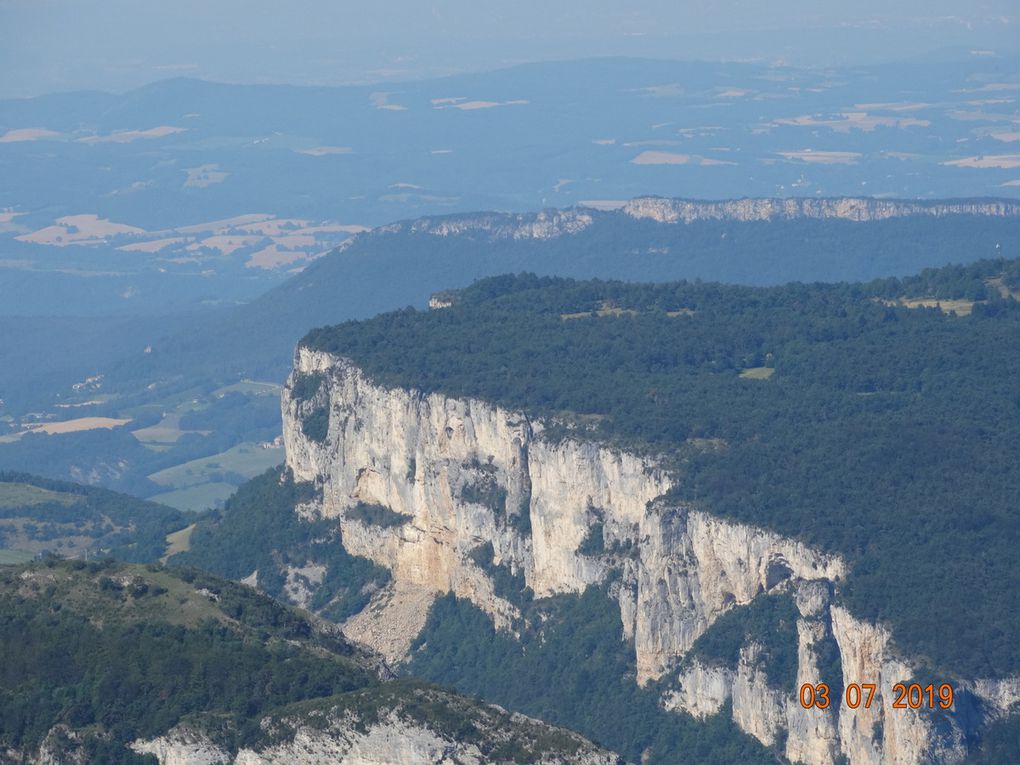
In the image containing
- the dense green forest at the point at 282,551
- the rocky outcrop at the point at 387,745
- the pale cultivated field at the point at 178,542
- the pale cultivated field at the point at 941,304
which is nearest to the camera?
the rocky outcrop at the point at 387,745

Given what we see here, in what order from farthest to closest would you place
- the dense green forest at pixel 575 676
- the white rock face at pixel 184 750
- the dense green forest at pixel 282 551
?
1. the dense green forest at pixel 282 551
2. the dense green forest at pixel 575 676
3. the white rock face at pixel 184 750

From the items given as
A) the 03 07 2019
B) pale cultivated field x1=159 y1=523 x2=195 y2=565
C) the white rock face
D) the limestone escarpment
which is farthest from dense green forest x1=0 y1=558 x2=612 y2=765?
pale cultivated field x1=159 y1=523 x2=195 y2=565

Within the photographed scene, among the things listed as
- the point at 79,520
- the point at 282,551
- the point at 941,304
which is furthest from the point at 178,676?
the point at 79,520

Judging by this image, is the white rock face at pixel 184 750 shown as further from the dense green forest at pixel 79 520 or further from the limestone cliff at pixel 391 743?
the dense green forest at pixel 79 520

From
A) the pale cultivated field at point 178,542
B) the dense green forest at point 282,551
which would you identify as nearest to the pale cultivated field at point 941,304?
the dense green forest at point 282,551

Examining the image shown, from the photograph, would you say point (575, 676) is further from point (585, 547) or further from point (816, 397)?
point (816, 397)

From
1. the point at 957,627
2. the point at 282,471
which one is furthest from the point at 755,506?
the point at 282,471

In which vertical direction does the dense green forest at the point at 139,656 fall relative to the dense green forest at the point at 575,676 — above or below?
above
